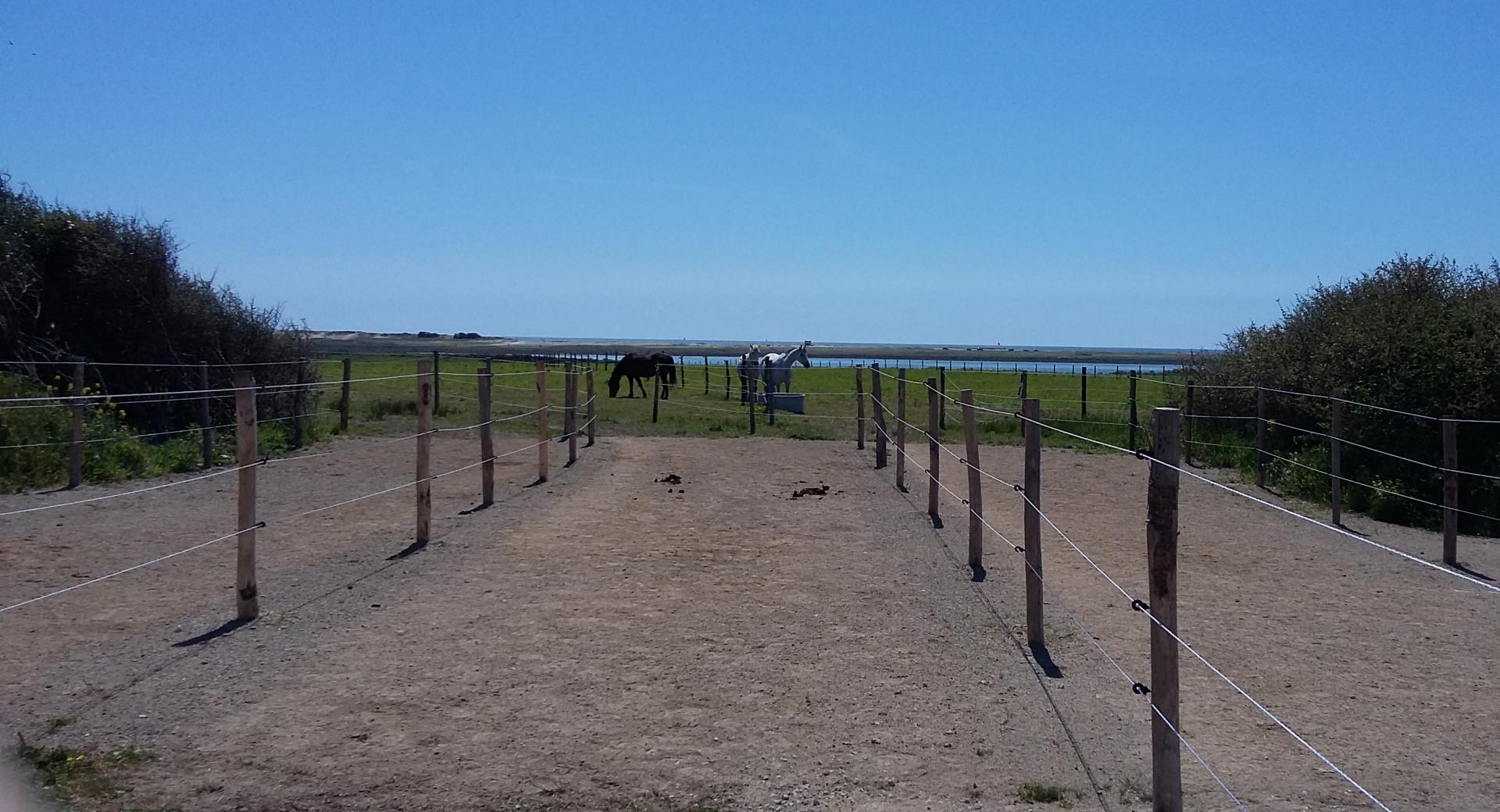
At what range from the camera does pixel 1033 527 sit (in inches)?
272

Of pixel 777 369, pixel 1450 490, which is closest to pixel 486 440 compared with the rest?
pixel 1450 490

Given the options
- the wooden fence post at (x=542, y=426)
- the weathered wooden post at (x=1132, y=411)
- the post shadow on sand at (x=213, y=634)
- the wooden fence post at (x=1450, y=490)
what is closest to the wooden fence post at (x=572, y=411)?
the wooden fence post at (x=542, y=426)

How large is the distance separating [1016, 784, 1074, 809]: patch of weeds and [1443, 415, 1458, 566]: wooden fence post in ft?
23.4

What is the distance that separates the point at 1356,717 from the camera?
561 centimetres

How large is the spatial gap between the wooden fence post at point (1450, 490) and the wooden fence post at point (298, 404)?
15327 mm

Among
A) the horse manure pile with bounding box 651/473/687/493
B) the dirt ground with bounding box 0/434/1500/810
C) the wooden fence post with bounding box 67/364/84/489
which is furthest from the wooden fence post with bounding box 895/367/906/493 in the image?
the wooden fence post with bounding box 67/364/84/489

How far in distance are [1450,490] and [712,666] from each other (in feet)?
24.0

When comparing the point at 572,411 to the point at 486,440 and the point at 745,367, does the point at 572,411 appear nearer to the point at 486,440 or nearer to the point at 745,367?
the point at 486,440

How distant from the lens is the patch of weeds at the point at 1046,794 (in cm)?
456

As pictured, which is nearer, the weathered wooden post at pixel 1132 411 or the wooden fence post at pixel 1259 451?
the wooden fence post at pixel 1259 451

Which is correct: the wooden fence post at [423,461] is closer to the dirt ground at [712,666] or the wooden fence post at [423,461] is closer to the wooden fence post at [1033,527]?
the dirt ground at [712,666]

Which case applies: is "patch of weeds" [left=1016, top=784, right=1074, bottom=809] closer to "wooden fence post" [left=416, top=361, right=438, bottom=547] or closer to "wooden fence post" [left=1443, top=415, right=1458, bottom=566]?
"wooden fence post" [left=416, top=361, right=438, bottom=547]

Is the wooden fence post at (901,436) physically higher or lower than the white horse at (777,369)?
lower

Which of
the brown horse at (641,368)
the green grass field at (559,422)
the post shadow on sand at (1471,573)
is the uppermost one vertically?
the brown horse at (641,368)
